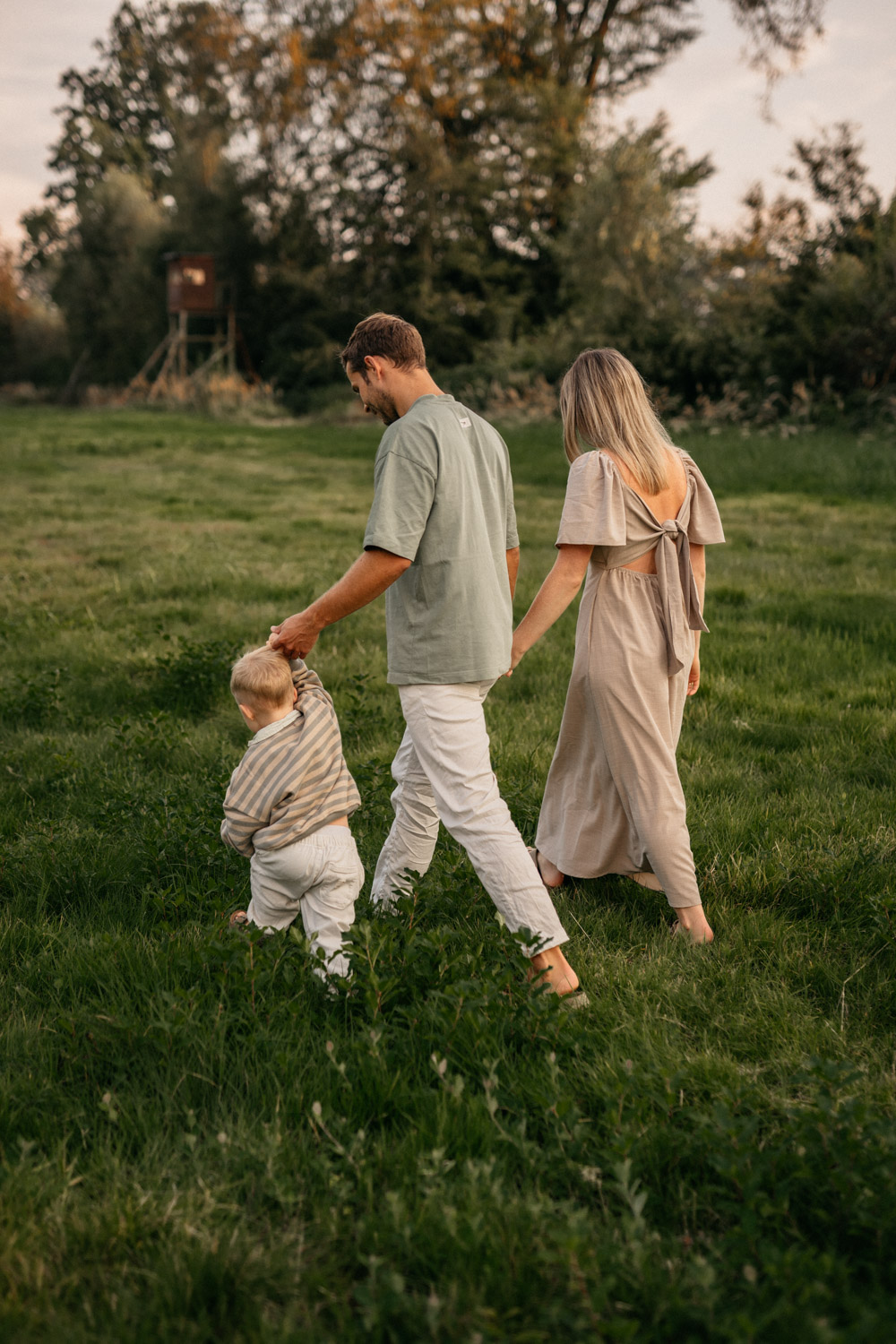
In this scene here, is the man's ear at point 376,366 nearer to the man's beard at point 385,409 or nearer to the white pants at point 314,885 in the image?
the man's beard at point 385,409

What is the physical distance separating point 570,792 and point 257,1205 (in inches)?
84.7

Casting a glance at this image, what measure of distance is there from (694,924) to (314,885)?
4.69 feet

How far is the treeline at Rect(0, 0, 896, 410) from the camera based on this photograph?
763 inches

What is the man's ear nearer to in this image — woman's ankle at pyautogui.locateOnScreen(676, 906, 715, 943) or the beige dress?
the beige dress

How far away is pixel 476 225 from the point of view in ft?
111

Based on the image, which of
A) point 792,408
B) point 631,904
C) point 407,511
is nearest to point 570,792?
point 631,904

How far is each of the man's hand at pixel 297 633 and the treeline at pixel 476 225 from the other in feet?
53.8

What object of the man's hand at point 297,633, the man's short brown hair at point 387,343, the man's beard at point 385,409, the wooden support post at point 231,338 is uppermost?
the wooden support post at point 231,338

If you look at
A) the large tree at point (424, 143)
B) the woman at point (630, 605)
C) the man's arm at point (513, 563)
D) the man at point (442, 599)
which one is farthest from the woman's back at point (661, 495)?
the large tree at point (424, 143)

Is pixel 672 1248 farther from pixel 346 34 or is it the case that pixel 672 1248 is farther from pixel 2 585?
pixel 346 34

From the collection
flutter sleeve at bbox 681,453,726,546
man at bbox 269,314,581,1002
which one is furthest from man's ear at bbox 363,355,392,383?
flutter sleeve at bbox 681,453,726,546

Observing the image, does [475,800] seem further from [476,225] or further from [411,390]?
[476,225]

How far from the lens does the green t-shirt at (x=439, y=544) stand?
122 inches

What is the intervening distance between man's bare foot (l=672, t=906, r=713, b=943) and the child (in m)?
1.24
